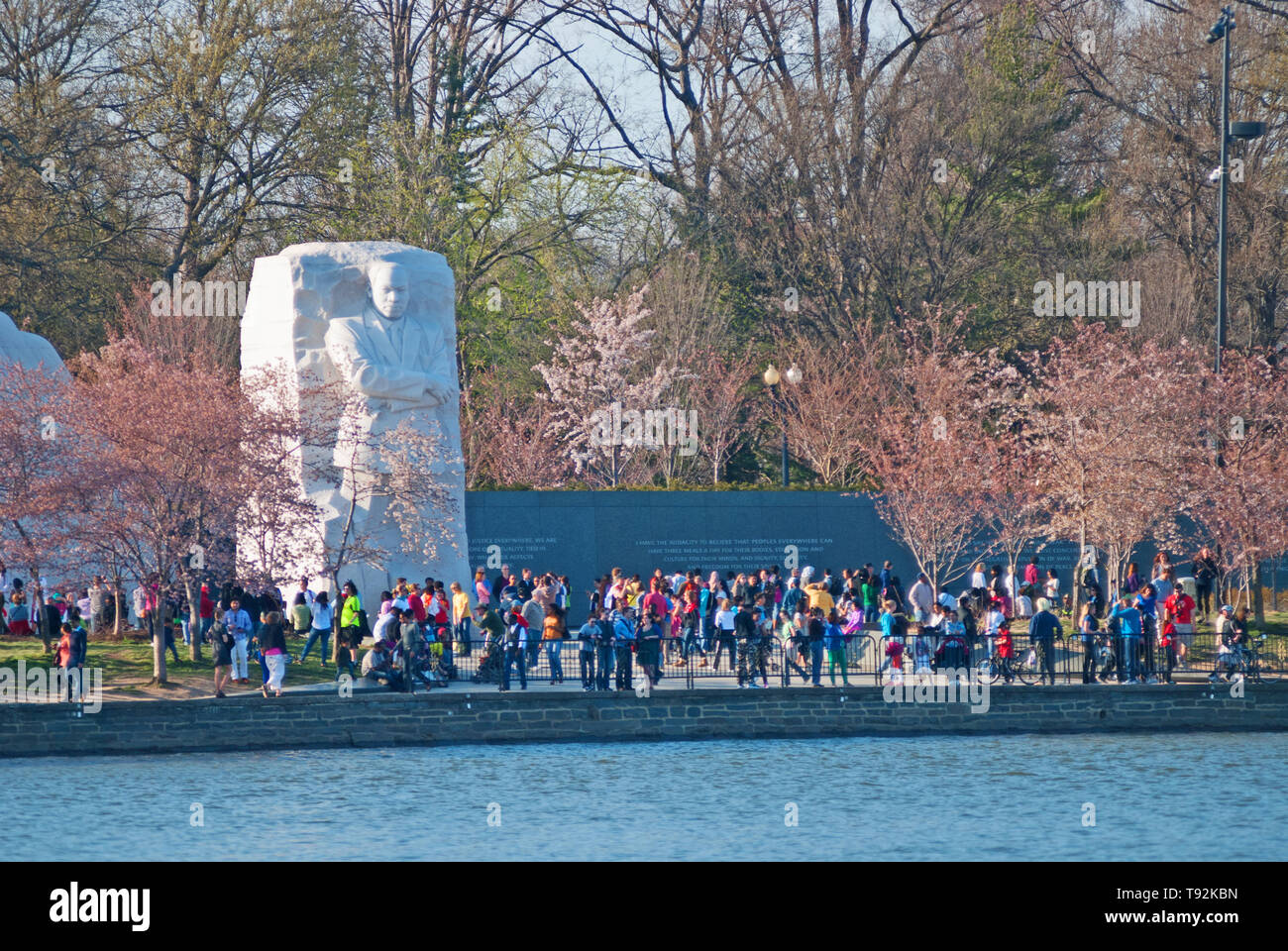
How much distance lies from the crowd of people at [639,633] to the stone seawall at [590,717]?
47cm

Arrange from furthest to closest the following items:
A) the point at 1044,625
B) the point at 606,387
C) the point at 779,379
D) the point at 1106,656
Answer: the point at 606,387, the point at 779,379, the point at 1106,656, the point at 1044,625

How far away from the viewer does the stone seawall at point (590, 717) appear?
79.4 ft

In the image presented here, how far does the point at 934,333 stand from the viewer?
42969 millimetres

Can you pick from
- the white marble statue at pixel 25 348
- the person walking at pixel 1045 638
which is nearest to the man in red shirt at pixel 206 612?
the white marble statue at pixel 25 348

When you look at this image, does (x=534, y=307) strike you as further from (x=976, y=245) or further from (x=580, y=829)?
(x=580, y=829)

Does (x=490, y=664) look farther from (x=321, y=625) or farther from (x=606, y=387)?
(x=606, y=387)

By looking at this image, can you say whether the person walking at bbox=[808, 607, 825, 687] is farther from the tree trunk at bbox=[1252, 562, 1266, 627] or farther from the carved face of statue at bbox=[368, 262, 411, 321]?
the carved face of statue at bbox=[368, 262, 411, 321]

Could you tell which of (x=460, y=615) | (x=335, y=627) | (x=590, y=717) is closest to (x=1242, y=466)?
(x=590, y=717)

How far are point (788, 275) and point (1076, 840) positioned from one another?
2961 centimetres

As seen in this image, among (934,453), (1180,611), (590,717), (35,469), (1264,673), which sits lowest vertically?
(590,717)

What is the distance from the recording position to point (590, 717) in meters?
25.5

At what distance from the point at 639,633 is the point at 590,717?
1559 mm

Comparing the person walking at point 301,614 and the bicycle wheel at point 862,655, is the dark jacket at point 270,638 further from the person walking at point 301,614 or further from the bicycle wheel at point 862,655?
the bicycle wheel at point 862,655

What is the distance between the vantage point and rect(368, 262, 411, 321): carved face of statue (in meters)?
33.6
